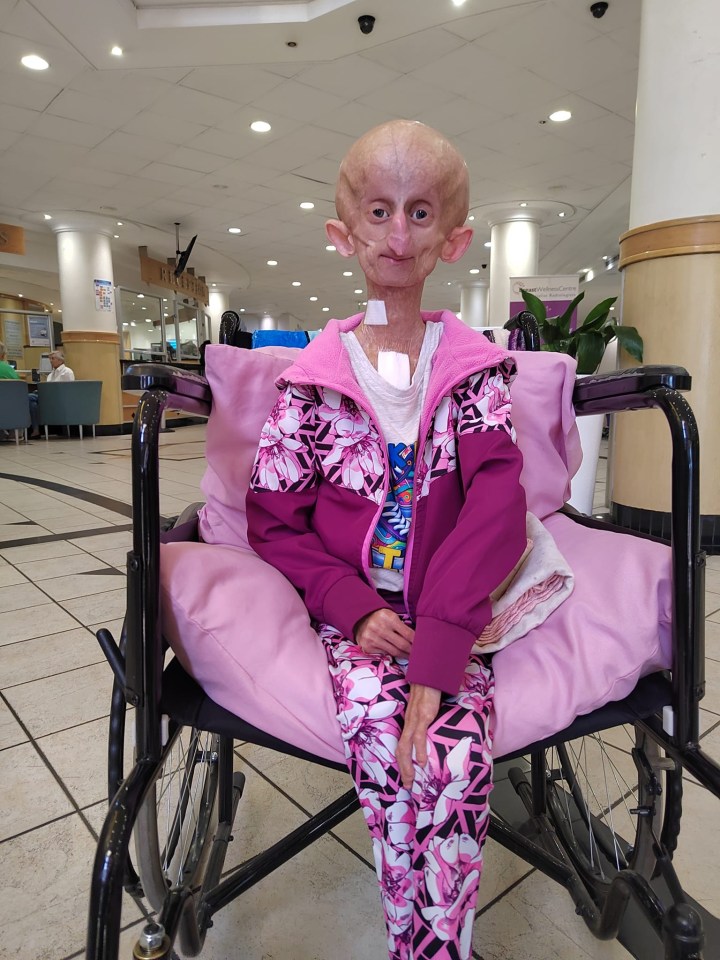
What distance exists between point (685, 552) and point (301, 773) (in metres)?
0.97

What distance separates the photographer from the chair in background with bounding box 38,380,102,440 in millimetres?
8539

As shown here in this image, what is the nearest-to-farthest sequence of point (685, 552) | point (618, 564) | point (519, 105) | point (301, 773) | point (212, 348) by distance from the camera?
1. point (685, 552)
2. point (618, 564)
3. point (212, 348)
4. point (301, 773)
5. point (519, 105)

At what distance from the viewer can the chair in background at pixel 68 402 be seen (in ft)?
28.0

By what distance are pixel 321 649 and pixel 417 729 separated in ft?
0.51

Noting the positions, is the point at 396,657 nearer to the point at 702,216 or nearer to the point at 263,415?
the point at 263,415

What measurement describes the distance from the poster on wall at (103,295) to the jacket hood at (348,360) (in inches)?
358

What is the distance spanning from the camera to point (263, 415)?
887 mm

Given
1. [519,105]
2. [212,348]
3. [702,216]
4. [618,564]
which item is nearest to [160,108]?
[519,105]

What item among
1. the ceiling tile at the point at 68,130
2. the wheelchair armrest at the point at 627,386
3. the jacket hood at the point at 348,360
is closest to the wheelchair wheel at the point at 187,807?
the jacket hood at the point at 348,360

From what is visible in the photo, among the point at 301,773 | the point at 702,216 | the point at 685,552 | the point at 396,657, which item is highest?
the point at 702,216

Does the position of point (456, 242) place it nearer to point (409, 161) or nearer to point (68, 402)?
point (409, 161)

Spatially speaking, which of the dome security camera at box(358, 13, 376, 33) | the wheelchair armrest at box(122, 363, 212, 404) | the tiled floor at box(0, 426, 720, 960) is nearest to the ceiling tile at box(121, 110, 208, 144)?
the dome security camera at box(358, 13, 376, 33)

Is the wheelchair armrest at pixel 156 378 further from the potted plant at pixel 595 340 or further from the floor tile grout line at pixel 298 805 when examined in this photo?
the potted plant at pixel 595 340

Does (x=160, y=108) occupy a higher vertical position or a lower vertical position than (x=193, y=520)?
higher
